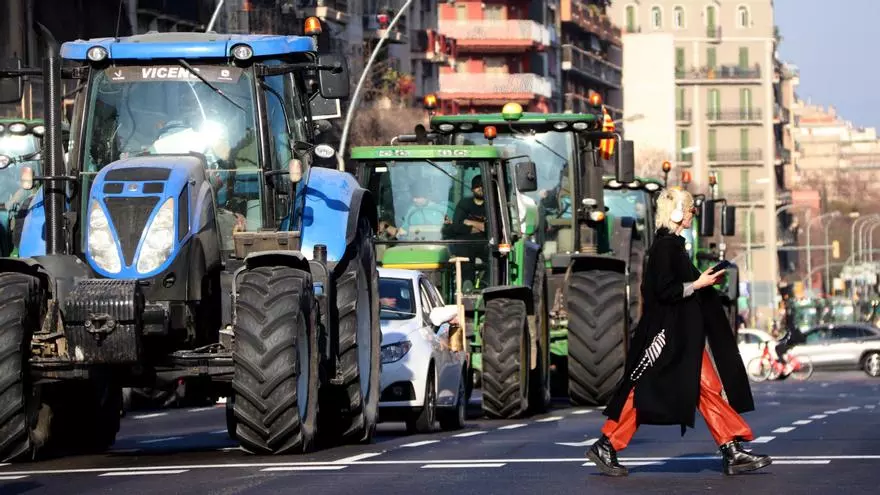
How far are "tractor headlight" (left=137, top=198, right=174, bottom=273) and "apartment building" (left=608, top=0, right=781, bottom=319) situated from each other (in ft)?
466

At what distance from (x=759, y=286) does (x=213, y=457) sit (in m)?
140

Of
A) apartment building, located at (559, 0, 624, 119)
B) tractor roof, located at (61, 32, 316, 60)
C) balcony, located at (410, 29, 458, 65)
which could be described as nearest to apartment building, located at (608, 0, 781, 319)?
apartment building, located at (559, 0, 624, 119)

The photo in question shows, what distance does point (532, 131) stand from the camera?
94.0 ft

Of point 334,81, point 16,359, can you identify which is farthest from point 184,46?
point 16,359

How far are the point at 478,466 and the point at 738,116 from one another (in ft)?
480

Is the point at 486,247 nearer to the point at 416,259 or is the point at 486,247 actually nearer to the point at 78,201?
the point at 416,259

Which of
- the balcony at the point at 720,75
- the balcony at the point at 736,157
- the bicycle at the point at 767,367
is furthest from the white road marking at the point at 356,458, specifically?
the balcony at the point at 720,75

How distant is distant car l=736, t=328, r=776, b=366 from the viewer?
187ft

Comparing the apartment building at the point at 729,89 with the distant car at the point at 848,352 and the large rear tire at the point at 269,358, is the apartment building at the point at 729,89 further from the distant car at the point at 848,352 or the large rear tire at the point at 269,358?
the large rear tire at the point at 269,358

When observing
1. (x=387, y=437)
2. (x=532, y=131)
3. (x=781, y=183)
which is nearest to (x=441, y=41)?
(x=532, y=131)

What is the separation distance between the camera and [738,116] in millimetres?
160375

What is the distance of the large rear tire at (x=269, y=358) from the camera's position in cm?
1602

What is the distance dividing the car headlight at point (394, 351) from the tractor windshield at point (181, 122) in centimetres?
388

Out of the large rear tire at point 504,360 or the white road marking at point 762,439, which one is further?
the large rear tire at point 504,360
